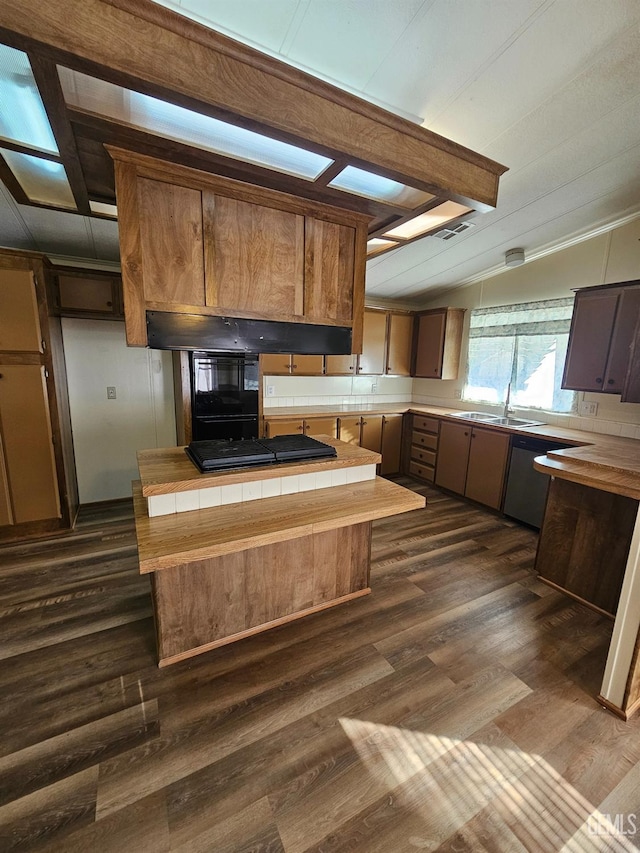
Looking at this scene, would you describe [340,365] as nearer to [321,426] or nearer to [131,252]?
[321,426]

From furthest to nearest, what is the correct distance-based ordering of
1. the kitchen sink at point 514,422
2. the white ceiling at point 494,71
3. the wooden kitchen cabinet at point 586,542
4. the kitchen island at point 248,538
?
the kitchen sink at point 514,422 → the wooden kitchen cabinet at point 586,542 → the kitchen island at point 248,538 → the white ceiling at point 494,71

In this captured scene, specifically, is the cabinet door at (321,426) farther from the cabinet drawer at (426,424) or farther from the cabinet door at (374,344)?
the cabinet drawer at (426,424)

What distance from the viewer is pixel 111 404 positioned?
346 centimetres

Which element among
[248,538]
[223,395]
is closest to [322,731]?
[248,538]

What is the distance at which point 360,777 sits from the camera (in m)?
1.32

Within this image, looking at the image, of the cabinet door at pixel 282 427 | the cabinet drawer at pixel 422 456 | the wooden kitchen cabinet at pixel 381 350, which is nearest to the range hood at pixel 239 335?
the cabinet door at pixel 282 427

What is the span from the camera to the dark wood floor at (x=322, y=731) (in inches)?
46.2

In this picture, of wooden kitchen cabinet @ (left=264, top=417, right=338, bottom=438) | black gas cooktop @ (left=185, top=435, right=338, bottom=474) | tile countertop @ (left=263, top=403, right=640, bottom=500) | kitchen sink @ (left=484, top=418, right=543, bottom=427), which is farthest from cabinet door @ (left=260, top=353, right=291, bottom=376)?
kitchen sink @ (left=484, top=418, right=543, bottom=427)

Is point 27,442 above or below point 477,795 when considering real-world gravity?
above

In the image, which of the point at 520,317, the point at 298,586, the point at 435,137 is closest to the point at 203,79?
the point at 435,137

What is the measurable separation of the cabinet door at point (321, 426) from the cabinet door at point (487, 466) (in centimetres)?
149

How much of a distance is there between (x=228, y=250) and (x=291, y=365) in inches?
88.9

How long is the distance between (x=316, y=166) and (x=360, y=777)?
8.13ft

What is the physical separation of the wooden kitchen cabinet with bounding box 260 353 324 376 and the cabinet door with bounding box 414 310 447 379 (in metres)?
1.43
